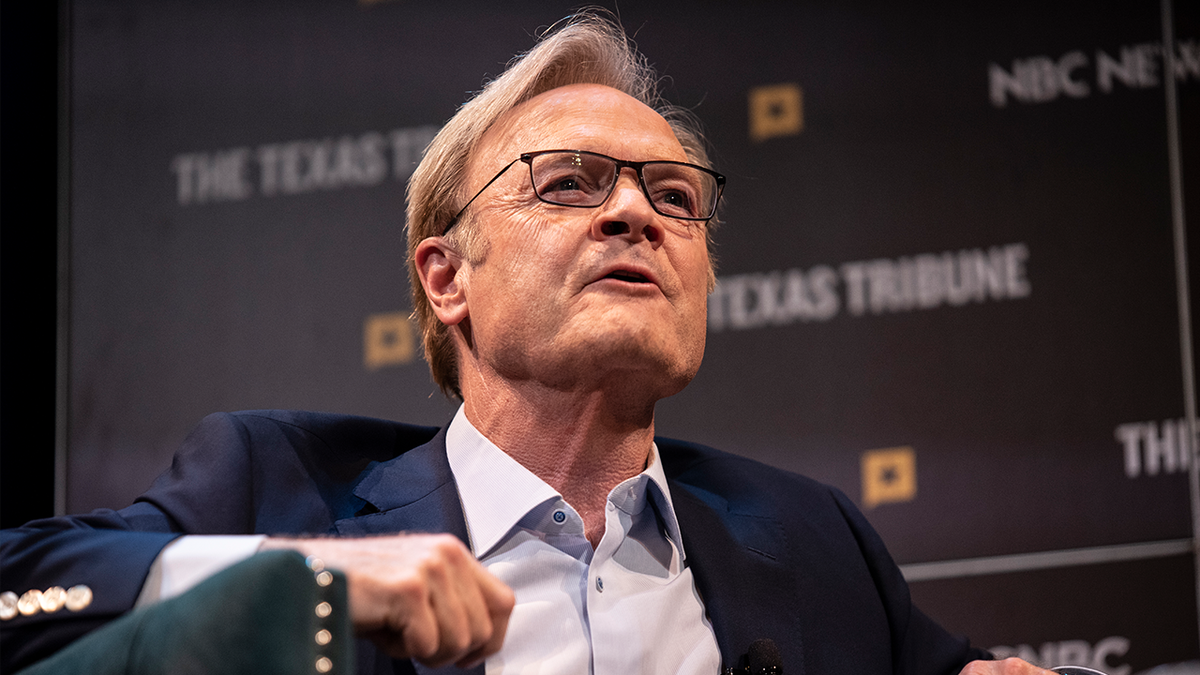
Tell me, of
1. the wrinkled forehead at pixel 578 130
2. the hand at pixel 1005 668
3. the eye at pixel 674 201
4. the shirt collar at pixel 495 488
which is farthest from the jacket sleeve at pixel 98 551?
the hand at pixel 1005 668

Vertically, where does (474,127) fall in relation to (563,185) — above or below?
above

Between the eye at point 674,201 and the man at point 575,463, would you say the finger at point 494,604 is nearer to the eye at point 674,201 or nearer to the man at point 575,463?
the man at point 575,463

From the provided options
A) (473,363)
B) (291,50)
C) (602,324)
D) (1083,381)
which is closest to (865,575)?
(602,324)

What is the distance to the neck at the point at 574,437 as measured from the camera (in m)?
1.59

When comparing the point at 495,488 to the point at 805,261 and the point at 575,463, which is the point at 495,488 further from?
the point at 805,261

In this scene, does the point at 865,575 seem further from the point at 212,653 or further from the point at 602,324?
the point at 212,653

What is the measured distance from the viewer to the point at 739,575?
1.56 meters

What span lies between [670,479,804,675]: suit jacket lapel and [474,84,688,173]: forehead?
643 mm

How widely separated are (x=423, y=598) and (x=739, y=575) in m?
0.83

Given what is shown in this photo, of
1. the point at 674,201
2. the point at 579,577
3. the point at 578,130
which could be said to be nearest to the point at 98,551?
the point at 579,577

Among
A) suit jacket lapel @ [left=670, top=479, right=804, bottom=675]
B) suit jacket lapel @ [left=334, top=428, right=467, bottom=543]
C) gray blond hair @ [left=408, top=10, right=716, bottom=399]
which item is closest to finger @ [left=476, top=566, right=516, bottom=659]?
suit jacket lapel @ [left=334, top=428, right=467, bottom=543]

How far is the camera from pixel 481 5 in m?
2.45

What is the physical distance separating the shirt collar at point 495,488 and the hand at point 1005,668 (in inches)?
21.0

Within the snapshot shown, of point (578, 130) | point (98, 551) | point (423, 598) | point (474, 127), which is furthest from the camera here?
point (474, 127)
